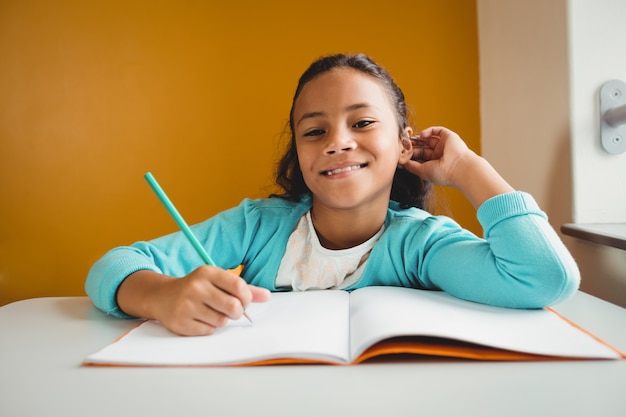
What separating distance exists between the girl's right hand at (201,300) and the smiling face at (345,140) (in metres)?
0.37

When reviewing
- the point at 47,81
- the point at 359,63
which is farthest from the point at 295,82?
the point at 47,81

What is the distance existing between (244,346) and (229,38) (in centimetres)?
141

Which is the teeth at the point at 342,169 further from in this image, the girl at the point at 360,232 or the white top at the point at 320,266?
the white top at the point at 320,266

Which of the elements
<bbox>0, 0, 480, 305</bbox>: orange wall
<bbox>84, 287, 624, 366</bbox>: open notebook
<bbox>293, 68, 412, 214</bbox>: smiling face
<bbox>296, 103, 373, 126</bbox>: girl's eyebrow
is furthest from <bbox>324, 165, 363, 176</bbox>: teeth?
<bbox>0, 0, 480, 305</bbox>: orange wall

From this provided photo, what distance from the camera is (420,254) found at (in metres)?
0.86

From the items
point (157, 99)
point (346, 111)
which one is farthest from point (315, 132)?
point (157, 99)

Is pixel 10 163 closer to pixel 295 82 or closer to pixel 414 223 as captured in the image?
pixel 295 82

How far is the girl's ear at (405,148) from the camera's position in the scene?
1.05 m

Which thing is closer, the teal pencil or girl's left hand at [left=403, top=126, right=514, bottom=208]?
the teal pencil

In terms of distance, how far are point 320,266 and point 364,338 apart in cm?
44

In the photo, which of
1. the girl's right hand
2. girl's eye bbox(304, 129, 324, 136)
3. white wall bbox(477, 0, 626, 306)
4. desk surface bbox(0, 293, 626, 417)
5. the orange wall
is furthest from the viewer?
the orange wall

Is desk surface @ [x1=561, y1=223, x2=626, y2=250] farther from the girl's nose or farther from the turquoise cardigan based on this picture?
the girl's nose

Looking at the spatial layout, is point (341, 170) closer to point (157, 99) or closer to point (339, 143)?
point (339, 143)

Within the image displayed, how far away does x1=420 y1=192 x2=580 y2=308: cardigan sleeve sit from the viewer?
0.67 meters
